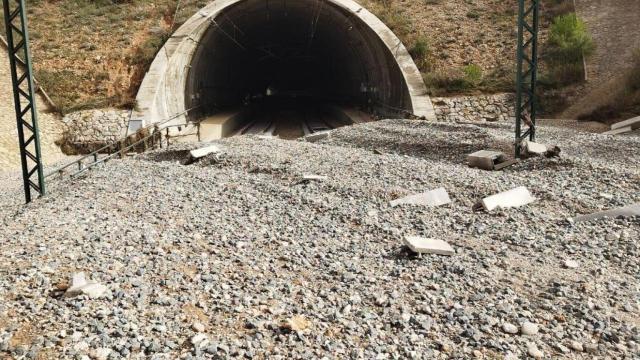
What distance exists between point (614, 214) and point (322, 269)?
17.3 feet

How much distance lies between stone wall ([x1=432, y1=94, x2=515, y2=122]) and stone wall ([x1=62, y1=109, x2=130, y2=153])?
14.3m

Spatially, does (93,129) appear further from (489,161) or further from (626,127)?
(626,127)

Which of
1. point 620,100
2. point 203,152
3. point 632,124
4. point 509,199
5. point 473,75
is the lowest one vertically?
point 509,199

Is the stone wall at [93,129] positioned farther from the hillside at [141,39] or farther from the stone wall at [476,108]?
→ the stone wall at [476,108]

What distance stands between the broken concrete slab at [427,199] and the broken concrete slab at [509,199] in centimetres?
73

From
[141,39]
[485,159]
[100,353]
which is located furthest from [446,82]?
[100,353]

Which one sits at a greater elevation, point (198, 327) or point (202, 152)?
point (202, 152)

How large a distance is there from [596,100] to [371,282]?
20.6m

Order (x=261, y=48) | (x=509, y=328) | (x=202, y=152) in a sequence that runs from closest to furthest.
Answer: (x=509, y=328), (x=202, y=152), (x=261, y=48)

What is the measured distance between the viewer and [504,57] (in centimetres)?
2581

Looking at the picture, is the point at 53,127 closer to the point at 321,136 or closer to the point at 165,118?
the point at 165,118

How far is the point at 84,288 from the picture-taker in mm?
5461

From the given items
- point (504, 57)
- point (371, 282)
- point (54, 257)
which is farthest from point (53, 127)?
point (504, 57)

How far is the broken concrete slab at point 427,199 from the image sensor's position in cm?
959
